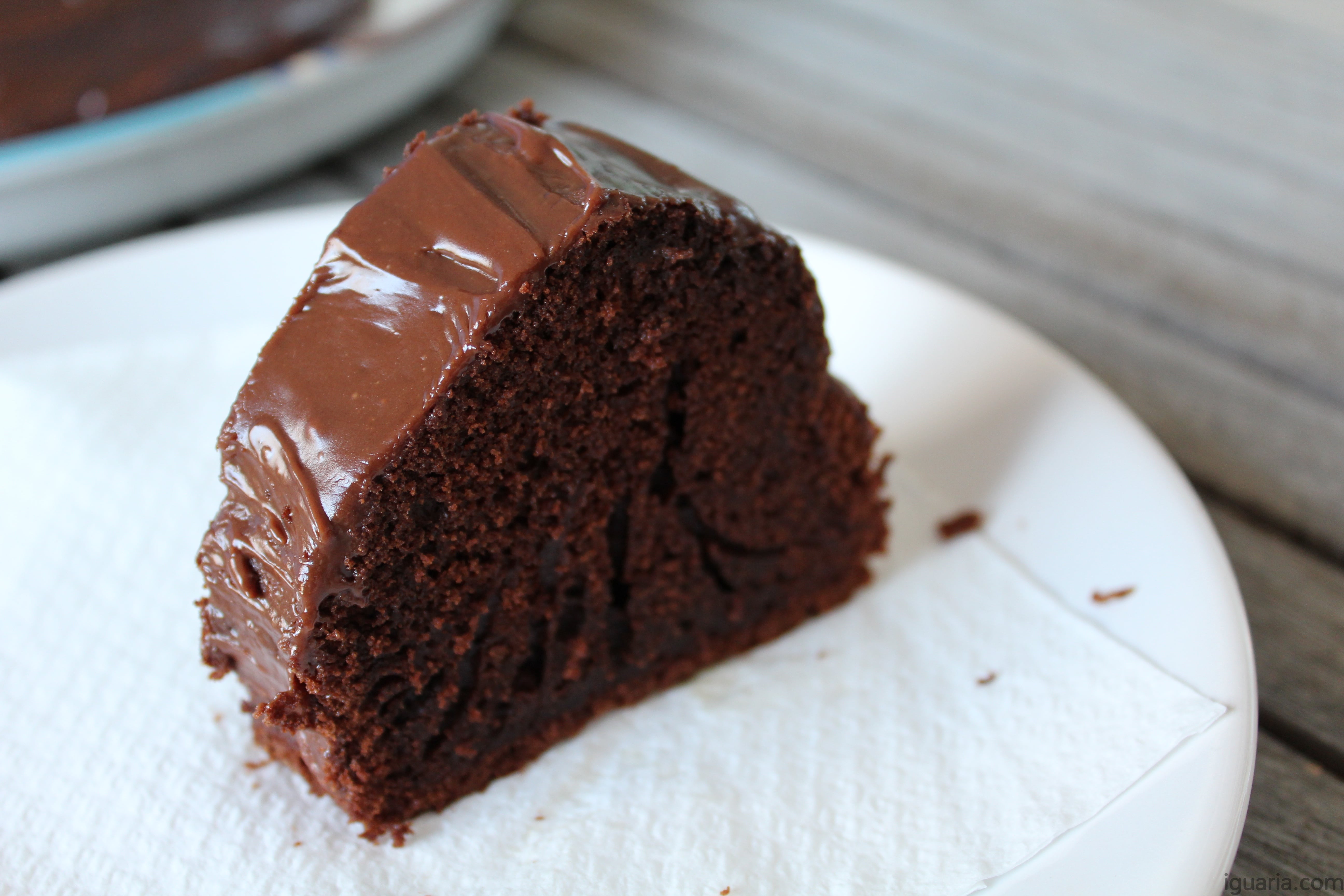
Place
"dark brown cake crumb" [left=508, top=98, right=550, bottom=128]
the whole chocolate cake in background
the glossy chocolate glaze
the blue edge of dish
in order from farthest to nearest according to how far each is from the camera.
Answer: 1. the whole chocolate cake in background
2. the blue edge of dish
3. "dark brown cake crumb" [left=508, top=98, right=550, bottom=128]
4. the glossy chocolate glaze

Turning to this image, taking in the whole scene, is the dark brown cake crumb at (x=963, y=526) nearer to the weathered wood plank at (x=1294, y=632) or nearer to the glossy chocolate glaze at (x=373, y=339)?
the weathered wood plank at (x=1294, y=632)

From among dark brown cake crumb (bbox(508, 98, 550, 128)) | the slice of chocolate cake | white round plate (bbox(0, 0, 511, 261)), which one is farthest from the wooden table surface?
dark brown cake crumb (bbox(508, 98, 550, 128))

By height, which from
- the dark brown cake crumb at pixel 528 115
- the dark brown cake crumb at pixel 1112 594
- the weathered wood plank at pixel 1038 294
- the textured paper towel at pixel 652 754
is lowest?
the textured paper towel at pixel 652 754

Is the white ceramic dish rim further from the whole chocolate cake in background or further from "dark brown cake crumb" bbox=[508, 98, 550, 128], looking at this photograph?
"dark brown cake crumb" bbox=[508, 98, 550, 128]

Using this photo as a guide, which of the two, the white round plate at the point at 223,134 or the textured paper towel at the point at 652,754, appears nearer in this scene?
the textured paper towel at the point at 652,754

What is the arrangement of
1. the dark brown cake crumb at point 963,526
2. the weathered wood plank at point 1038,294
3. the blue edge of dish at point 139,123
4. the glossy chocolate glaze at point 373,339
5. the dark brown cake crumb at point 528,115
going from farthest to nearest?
the blue edge of dish at point 139,123, the weathered wood plank at point 1038,294, the dark brown cake crumb at point 963,526, the dark brown cake crumb at point 528,115, the glossy chocolate glaze at point 373,339

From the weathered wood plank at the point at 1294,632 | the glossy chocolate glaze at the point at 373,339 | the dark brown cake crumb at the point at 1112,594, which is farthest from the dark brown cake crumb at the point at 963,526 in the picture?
the glossy chocolate glaze at the point at 373,339
